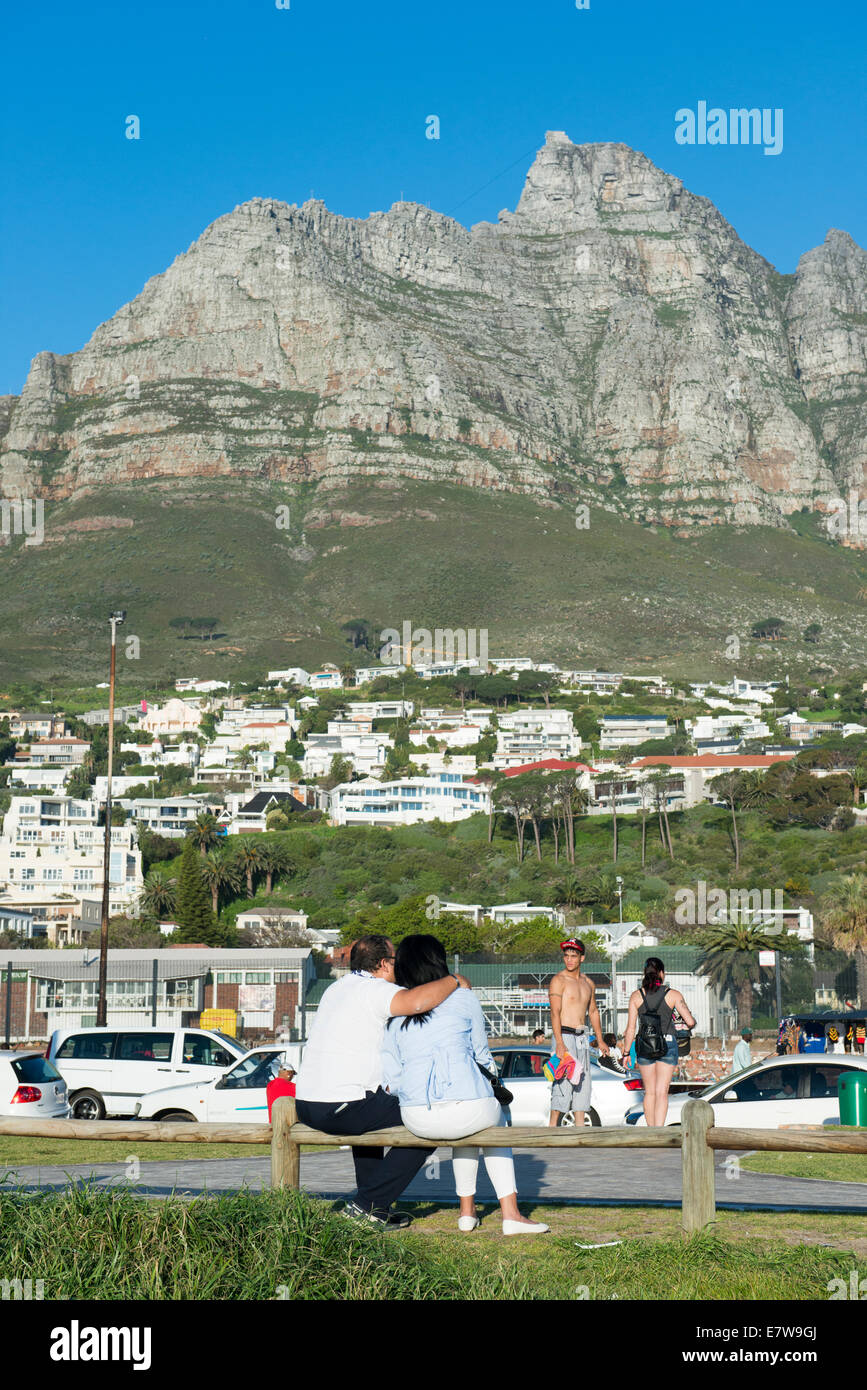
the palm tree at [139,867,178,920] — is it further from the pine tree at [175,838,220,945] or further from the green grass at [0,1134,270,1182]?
the green grass at [0,1134,270,1182]

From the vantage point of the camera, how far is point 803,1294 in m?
6.14

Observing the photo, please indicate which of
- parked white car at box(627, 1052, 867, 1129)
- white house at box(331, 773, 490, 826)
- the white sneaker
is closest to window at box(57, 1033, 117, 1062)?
parked white car at box(627, 1052, 867, 1129)

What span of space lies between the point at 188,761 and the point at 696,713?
1860 inches

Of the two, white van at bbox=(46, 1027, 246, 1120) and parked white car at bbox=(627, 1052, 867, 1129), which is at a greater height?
parked white car at bbox=(627, 1052, 867, 1129)

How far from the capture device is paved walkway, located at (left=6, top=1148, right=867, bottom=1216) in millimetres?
8953

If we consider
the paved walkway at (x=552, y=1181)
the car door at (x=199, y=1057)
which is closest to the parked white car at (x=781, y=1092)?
the paved walkway at (x=552, y=1181)

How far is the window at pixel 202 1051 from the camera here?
62.8 feet

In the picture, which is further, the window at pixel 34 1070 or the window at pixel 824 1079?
the window at pixel 34 1070

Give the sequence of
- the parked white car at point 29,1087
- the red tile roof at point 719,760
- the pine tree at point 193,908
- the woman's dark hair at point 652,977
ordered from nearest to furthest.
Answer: the woman's dark hair at point 652,977
the parked white car at point 29,1087
the pine tree at point 193,908
the red tile roof at point 719,760

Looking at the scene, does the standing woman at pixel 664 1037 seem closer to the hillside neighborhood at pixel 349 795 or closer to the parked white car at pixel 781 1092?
the parked white car at pixel 781 1092

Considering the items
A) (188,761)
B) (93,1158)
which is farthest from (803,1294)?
(188,761)

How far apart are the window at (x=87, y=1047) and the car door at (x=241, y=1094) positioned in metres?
3.10

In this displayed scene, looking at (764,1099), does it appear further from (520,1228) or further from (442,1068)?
(442,1068)
